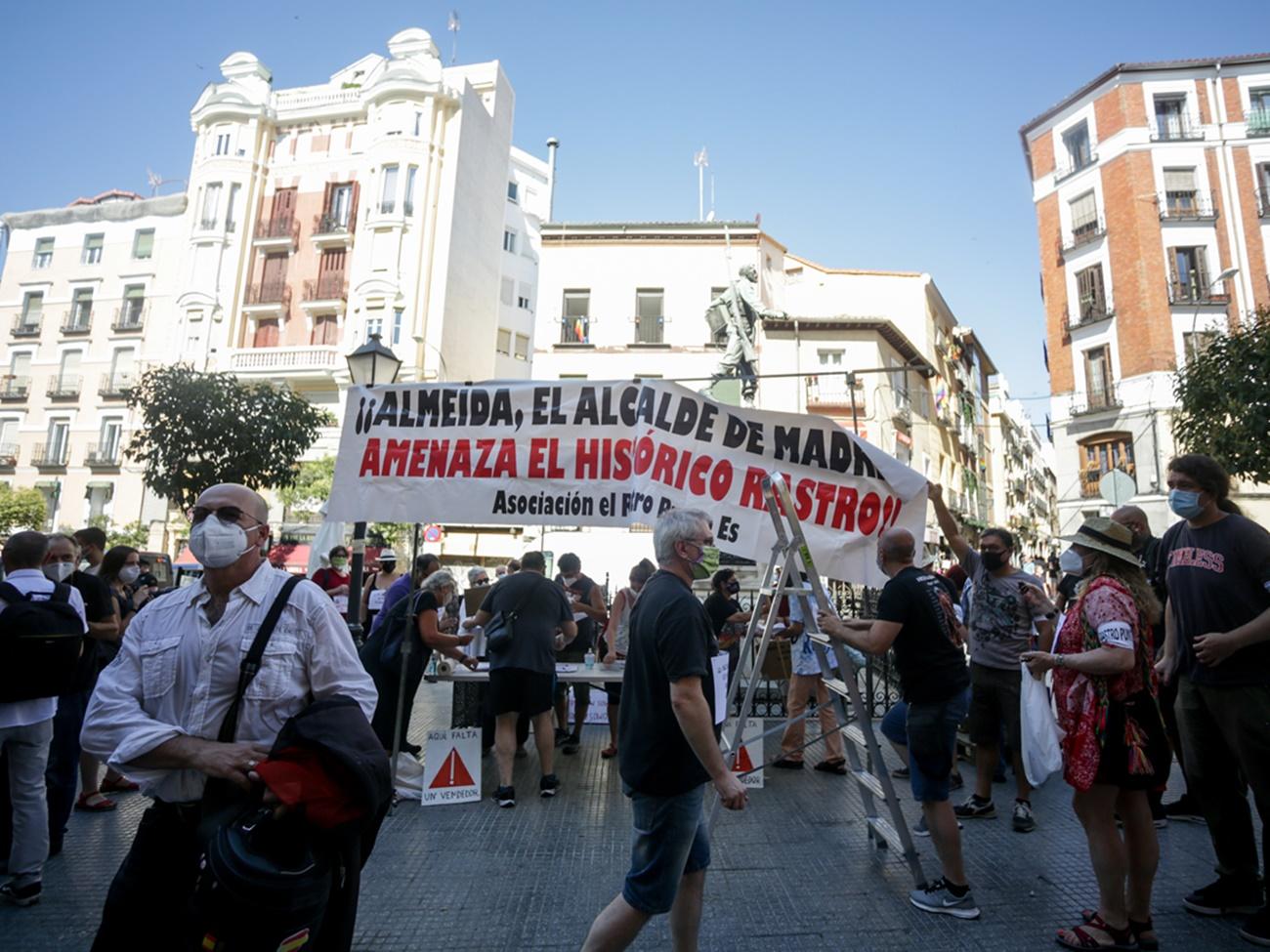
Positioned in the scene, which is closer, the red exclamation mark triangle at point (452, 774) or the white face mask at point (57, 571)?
the white face mask at point (57, 571)

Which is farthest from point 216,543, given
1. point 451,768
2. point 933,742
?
point 451,768

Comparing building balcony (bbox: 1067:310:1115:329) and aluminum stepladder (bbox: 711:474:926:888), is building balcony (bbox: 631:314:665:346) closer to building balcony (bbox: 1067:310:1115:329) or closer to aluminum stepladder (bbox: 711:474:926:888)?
building balcony (bbox: 1067:310:1115:329)

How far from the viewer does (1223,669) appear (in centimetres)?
360

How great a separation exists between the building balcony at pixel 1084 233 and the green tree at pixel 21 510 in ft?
151

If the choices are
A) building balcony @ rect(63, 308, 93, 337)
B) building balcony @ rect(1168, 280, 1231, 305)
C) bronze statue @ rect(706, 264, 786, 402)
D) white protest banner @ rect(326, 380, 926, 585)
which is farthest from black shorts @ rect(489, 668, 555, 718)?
building balcony @ rect(63, 308, 93, 337)

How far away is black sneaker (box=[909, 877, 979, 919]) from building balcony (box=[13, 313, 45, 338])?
5203 centimetres

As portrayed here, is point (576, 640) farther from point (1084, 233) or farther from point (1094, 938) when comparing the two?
point (1084, 233)

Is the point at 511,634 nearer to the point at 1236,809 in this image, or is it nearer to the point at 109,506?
the point at 1236,809

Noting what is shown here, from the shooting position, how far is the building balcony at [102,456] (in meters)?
36.3

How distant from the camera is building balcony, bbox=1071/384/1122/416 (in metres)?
28.1

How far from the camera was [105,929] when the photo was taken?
7.09 ft

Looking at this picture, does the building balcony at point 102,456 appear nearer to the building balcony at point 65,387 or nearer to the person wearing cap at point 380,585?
the building balcony at point 65,387

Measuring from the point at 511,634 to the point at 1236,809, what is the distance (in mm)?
4689

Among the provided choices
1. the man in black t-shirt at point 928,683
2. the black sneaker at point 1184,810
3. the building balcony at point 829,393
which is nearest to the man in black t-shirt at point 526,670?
the man in black t-shirt at point 928,683
